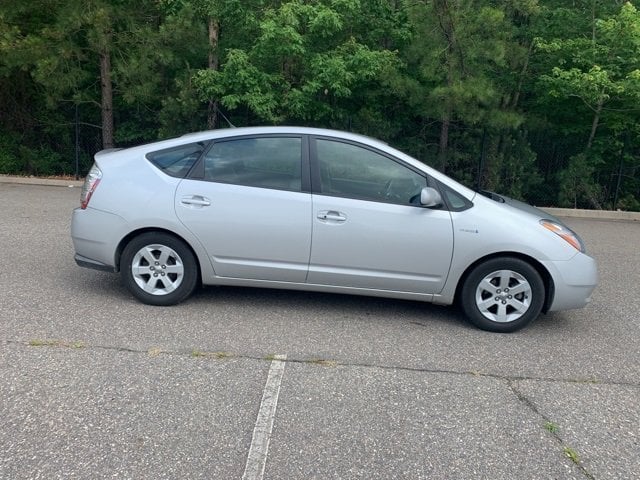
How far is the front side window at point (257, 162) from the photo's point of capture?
503cm

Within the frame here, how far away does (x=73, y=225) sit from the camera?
526 cm

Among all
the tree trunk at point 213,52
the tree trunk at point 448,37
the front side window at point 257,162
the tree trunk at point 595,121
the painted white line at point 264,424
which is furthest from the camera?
the tree trunk at point 213,52

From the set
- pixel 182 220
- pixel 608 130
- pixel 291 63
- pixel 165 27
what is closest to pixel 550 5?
pixel 608 130

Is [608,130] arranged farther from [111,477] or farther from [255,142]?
[111,477]

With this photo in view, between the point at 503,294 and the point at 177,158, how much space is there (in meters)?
3.10

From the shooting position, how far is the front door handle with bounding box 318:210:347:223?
4879mm

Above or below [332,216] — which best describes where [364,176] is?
above

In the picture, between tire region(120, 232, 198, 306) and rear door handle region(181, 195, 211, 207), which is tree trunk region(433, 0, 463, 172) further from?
tire region(120, 232, 198, 306)

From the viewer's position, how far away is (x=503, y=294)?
4.91 m

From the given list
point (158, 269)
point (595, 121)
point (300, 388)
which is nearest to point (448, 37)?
point (595, 121)

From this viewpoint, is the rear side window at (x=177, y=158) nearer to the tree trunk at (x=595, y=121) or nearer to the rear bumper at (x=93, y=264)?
the rear bumper at (x=93, y=264)

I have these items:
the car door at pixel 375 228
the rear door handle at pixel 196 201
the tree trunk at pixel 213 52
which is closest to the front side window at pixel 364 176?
the car door at pixel 375 228

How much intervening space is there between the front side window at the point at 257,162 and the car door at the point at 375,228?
0.21m

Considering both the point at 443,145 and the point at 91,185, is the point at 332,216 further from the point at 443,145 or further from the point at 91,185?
the point at 443,145
